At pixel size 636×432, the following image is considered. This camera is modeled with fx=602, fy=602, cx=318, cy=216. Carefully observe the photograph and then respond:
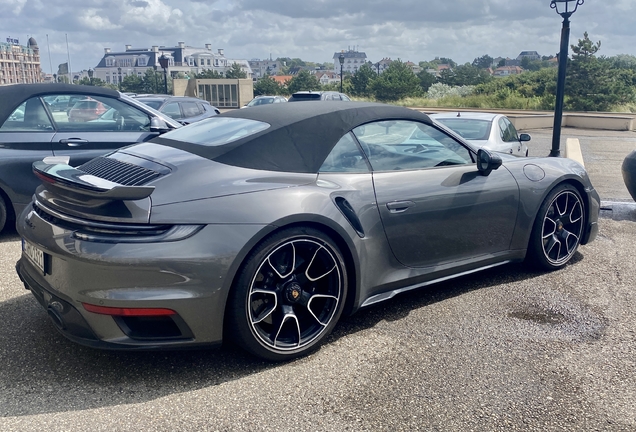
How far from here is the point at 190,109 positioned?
14719mm

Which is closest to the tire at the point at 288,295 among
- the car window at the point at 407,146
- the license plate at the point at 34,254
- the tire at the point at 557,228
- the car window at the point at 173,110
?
the car window at the point at 407,146

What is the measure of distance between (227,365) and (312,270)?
72 centimetres

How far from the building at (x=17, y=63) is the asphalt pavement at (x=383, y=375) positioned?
113079mm

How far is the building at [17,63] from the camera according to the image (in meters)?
107

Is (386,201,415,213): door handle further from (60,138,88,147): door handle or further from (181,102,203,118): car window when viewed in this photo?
(181,102,203,118): car window

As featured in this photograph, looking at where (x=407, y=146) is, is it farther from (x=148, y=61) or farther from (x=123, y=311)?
(x=148, y=61)

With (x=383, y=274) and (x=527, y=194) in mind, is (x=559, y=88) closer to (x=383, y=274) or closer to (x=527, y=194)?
(x=527, y=194)

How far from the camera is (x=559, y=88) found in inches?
374

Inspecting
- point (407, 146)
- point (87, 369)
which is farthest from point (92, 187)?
point (407, 146)

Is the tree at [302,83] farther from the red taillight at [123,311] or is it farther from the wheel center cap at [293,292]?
the red taillight at [123,311]

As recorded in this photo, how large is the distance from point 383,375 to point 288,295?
68 centimetres

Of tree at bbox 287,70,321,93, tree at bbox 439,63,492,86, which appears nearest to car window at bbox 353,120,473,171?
tree at bbox 439,63,492,86

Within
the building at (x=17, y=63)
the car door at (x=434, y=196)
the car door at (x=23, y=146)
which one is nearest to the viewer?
the car door at (x=434, y=196)

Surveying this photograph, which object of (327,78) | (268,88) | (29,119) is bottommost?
(29,119)
